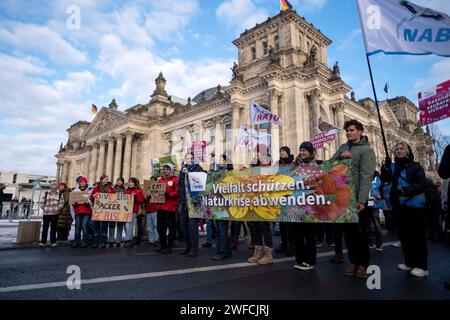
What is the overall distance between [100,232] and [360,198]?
299 inches

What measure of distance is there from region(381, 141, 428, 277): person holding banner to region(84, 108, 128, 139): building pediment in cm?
4043

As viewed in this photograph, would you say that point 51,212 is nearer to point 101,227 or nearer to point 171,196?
point 101,227

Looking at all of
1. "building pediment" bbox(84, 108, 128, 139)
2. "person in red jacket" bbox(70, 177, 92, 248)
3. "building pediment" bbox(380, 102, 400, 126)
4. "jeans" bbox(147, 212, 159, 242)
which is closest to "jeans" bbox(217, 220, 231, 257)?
"jeans" bbox(147, 212, 159, 242)

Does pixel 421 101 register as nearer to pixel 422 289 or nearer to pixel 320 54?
pixel 422 289

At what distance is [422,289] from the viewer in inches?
133

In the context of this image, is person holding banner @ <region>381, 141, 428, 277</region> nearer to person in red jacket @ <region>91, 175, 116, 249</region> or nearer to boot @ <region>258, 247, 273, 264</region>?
boot @ <region>258, 247, 273, 264</region>

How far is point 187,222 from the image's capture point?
675 centimetres

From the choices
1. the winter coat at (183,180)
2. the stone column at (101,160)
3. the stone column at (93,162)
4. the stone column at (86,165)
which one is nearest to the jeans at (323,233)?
the winter coat at (183,180)

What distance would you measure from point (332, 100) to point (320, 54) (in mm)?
7821

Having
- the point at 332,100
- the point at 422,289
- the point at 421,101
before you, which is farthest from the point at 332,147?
the point at 422,289

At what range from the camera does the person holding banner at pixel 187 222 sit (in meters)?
6.29

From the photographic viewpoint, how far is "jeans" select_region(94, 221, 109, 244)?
8562 mm

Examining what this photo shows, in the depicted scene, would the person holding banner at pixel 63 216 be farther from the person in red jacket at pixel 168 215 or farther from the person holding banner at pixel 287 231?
the person holding banner at pixel 287 231

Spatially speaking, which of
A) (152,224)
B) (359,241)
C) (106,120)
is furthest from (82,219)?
(106,120)
